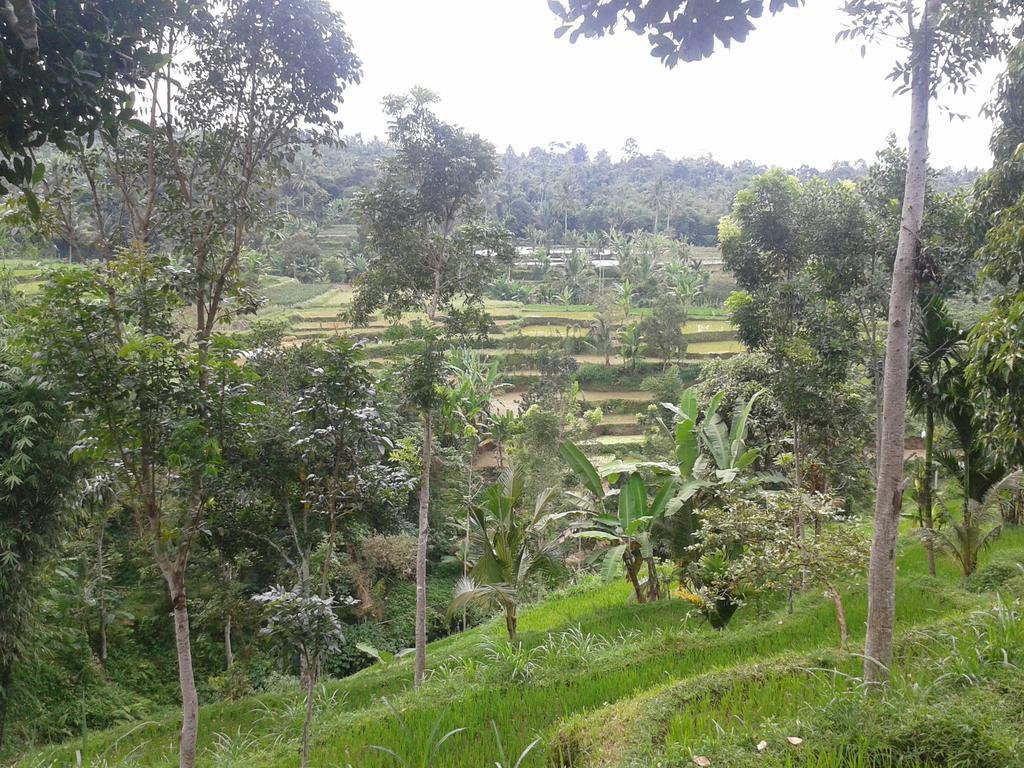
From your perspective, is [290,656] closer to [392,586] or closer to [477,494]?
[392,586]

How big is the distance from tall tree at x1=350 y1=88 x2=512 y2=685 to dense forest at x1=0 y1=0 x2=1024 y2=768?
0.04 m

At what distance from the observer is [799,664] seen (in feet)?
15.1

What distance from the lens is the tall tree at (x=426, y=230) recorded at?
8023 millimetres

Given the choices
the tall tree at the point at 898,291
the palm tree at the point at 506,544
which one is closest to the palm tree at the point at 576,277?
the palm tree at the point at 506,544

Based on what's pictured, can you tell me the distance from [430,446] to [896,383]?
538 centimetres

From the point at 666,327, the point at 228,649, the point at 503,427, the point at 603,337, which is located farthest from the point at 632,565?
the point at 603,337

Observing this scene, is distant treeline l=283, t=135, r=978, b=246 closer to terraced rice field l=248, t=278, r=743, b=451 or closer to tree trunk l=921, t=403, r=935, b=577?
terraced rice field l=248, t=278, r=743, b=451

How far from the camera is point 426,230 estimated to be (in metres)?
8.42

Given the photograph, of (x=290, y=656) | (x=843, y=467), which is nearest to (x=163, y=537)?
(x=290, y=656)

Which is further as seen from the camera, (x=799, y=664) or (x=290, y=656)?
(x=799, y=664)

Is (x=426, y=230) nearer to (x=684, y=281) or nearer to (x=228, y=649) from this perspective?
(x=228, y=649)

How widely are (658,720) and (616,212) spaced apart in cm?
6389

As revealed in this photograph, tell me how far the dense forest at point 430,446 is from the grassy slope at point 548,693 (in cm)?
5

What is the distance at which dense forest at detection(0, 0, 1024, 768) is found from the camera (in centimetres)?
334
